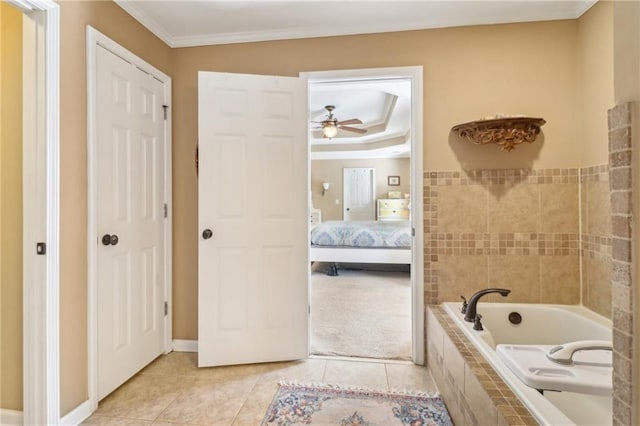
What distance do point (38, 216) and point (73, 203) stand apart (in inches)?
6.7

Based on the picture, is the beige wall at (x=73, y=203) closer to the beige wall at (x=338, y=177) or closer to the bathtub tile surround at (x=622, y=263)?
the bathtub tile surround at (x=622, y=263)

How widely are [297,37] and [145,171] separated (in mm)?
1492

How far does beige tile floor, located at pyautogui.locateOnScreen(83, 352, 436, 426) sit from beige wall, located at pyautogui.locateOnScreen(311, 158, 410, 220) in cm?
606

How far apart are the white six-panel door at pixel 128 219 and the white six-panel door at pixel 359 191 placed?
20.0 feet

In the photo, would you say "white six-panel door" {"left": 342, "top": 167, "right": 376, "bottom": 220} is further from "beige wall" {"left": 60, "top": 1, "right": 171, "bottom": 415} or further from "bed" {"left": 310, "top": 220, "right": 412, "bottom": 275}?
"beige wall" {"left": 60, "top": 1, "right": 171, "bottom": 415}

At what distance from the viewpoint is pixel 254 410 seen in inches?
68.3

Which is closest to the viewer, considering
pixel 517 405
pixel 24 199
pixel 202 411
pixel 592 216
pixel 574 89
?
pixel 517 405

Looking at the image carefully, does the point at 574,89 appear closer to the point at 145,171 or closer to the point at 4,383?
the point at 145,171

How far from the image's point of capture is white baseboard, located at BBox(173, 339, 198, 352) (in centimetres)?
244

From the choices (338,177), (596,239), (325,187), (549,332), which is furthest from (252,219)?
(338,177)

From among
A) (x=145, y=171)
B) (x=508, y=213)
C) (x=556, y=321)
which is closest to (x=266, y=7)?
(x=145, y=171)

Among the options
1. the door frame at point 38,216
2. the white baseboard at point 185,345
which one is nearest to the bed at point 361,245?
the white baseboard at point 185,345

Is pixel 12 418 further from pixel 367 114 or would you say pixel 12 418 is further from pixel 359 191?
pixel 359 191

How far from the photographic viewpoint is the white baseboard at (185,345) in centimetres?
244
